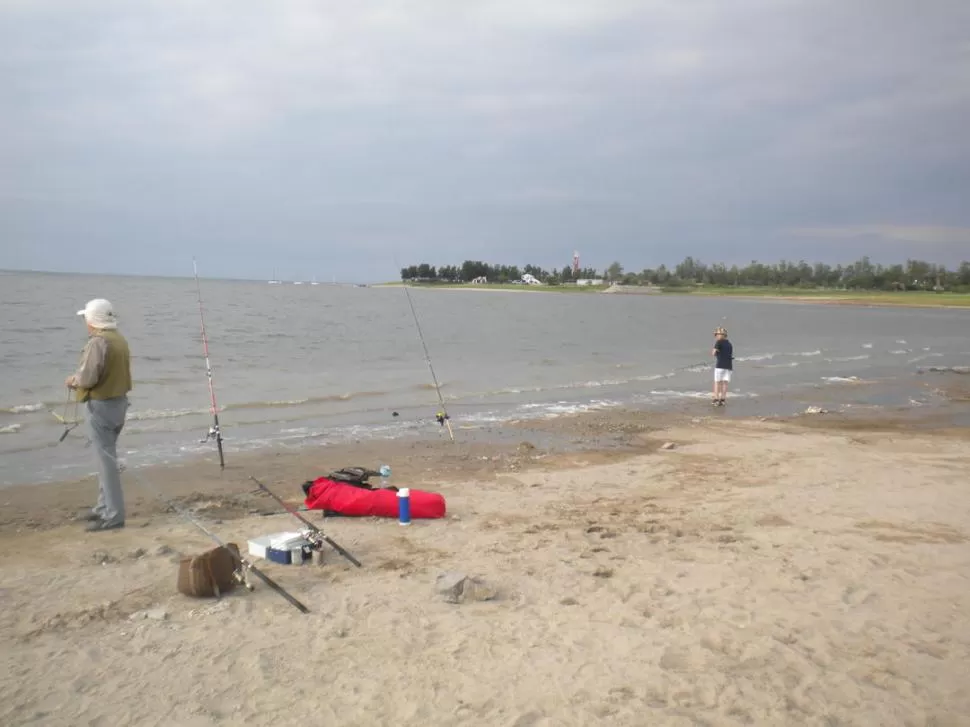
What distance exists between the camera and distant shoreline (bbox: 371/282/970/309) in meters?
109

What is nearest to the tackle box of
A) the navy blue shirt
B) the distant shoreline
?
the navy blue shirt

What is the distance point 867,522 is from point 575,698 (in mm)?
4438

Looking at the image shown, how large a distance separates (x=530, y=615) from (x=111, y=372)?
4.46 m

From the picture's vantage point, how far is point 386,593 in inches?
214

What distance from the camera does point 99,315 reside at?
22.1 ft

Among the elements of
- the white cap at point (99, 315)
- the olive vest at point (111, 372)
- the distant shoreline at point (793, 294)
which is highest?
the white cap at point (99, 315)

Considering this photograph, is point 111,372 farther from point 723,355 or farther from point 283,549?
point 723,355

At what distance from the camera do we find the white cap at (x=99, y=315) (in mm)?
6711

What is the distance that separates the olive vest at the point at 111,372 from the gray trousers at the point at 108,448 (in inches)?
3.5

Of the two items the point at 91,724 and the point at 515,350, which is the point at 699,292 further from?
the point at 91,724

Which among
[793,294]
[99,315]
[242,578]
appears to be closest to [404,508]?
[242,578]

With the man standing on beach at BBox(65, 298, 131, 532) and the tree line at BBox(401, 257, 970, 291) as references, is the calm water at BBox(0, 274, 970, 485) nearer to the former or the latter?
the man standing on beach at BBox(65, 298, 131, 532)

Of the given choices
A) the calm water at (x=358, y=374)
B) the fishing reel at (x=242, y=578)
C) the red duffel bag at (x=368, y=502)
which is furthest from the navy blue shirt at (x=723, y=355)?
the fishing reel at (x=242, y=578)

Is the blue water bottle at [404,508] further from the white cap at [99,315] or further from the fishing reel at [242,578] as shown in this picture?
the white cap at [99,315]
